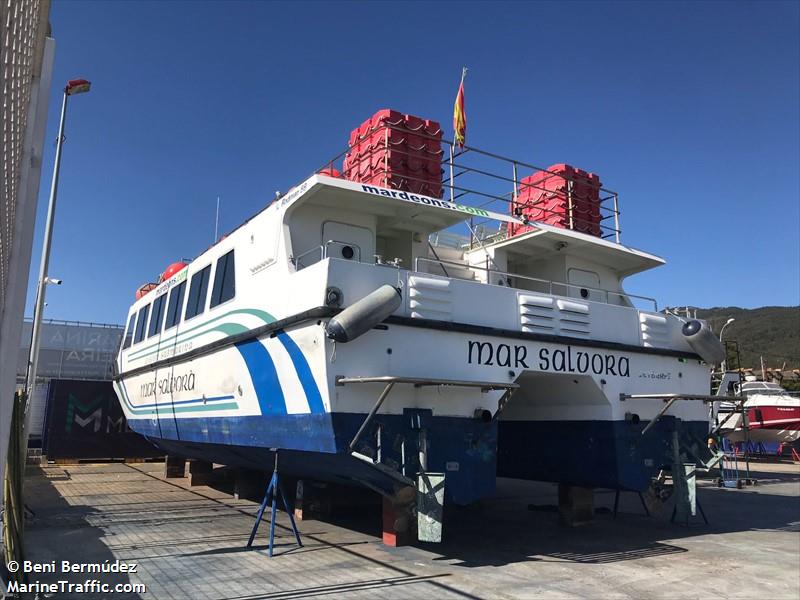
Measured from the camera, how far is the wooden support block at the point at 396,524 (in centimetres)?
679

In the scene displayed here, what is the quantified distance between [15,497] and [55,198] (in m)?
9.99

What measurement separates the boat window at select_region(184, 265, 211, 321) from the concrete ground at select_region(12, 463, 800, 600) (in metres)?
2.87

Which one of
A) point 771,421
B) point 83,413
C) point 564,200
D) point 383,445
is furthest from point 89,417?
point 771,421

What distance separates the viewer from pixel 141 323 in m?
12.7

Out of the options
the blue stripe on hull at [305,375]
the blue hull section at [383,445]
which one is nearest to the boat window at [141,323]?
the blue hull section at [383,445]

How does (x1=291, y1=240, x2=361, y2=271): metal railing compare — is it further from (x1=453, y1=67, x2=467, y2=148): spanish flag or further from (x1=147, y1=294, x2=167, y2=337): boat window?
(x1=147, y1=294, x2=167, y2=337): boat window

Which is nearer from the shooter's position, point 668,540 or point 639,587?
point 639,587

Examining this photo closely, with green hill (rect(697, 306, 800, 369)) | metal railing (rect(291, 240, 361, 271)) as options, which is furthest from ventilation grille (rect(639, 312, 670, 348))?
green hill (rect(697, 306, 800, 369))

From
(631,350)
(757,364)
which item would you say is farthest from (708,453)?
(757,364)

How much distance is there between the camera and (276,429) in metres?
6.90

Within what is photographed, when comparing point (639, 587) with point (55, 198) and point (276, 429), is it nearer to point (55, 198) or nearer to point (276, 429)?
point (276, 429)

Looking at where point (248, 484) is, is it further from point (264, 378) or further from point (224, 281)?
point (264, 378)

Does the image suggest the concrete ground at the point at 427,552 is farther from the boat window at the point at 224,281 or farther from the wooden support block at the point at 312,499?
the boat window at the point at 224,281

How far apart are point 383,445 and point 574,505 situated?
12.3 ft
